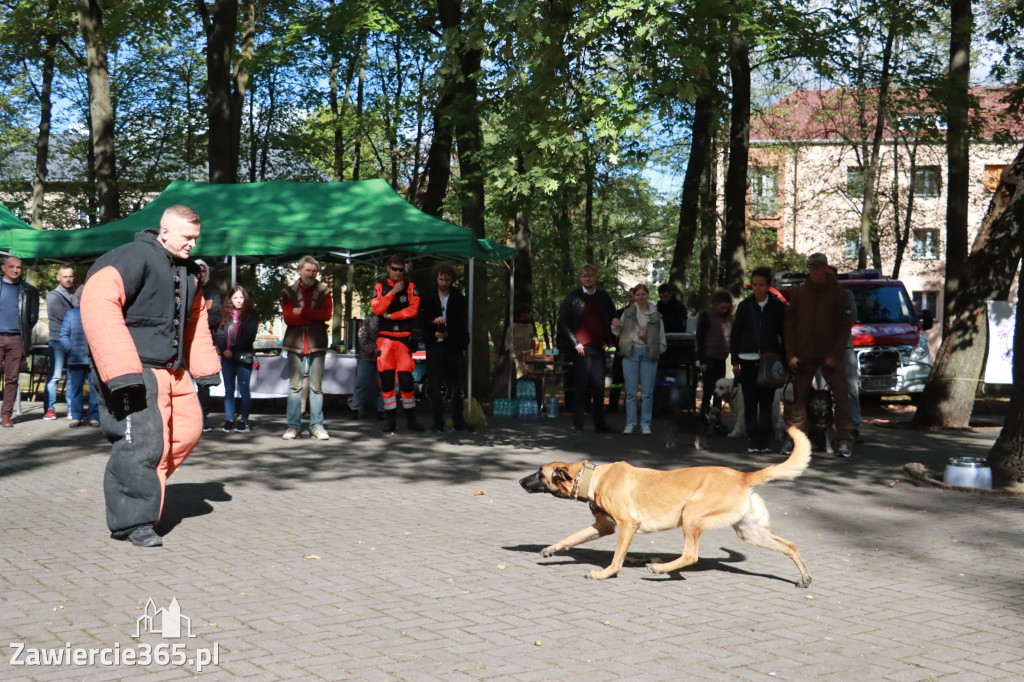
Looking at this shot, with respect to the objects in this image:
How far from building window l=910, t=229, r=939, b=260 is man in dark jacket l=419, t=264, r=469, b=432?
43.3 m

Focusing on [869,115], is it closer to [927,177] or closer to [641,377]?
[927,177]

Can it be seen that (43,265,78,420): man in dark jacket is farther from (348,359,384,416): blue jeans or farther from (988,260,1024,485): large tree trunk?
(988,260,1024,485): large tree trunk

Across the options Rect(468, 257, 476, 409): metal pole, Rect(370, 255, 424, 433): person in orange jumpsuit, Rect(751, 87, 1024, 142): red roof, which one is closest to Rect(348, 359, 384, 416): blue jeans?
Rect(468, 257, 476, 409): metal pole

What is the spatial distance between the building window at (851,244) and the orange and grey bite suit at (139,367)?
40207mm

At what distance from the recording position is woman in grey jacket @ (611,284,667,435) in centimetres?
1299

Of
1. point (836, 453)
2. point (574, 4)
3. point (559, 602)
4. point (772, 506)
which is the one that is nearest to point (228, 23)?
point (574, 4)

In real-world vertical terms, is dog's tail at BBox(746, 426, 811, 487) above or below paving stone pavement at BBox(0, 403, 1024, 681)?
above

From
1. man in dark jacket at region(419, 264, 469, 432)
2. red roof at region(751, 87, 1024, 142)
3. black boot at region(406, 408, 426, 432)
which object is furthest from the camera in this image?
red roof at region(751, 87, 1024, 142)

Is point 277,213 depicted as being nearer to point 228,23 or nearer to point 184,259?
point 228,23

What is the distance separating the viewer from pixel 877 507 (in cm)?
827

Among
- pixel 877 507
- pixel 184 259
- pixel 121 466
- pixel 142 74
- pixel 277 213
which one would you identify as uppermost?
pixel 142 74

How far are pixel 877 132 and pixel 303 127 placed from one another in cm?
1854

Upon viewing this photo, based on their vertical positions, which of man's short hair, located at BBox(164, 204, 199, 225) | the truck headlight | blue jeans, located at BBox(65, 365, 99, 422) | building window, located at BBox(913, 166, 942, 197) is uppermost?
building window, located at BBox(913, 166, 942, 197)

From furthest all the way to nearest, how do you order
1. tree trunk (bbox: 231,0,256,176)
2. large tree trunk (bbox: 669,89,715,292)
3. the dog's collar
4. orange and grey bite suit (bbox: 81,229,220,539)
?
1. large tree trunk (bbox: 669,89,715,292)
2. tree trunk (bbox: 231,0,256,176)
3. orange and grey bite suit (bbox: 81,229,220,539)
4. the dog's collar
